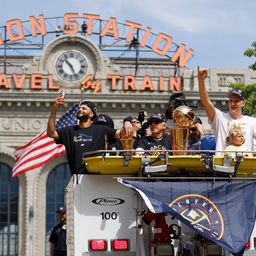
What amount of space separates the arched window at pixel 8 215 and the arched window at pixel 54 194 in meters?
1.86

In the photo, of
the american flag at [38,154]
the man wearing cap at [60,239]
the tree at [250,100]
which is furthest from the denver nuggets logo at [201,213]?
the tree at [250,100]

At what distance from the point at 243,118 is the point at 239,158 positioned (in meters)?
1.17

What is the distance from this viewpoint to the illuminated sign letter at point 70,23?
150 feet

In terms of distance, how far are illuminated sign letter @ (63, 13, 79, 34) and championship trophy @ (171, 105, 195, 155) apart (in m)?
38.6

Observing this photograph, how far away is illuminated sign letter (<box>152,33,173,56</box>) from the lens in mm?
47225

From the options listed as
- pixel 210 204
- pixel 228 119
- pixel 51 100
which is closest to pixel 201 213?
pixel 210 204

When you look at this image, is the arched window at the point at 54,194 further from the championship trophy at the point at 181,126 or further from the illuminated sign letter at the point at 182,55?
the championship trophy at the point at 181,126

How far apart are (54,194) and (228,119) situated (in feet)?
116

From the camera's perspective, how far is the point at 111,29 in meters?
47.0

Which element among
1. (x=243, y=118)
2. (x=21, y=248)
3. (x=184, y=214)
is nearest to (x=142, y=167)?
(x=184, y=214)

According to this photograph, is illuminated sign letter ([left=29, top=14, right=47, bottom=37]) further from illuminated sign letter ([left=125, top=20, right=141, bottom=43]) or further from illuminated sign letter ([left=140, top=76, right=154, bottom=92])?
illuminated sign letter ([left=140, top=76, right=154, bottom=92])

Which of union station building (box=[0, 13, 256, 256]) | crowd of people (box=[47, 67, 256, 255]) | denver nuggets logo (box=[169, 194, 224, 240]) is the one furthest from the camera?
union station building (box=[0, 13, 256, 256])

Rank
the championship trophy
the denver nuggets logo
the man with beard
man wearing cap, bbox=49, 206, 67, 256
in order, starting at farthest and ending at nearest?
man wearing cap, bbox=49, 206, 67, 256 → the man with beard → the championship trophy → the denver nuggets logo

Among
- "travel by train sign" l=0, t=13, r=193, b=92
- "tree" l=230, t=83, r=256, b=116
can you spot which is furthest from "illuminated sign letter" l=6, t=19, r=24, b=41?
"tree" l=230, t=83, r=256, b=116
